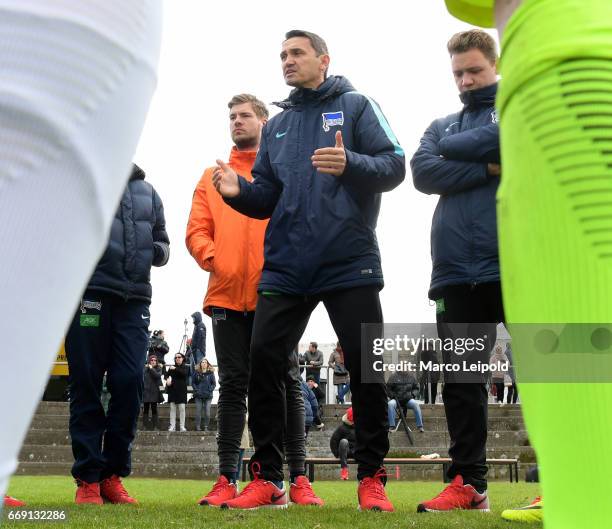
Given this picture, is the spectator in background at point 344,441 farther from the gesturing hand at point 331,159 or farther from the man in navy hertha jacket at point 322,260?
the gesturing hand at point 331,159

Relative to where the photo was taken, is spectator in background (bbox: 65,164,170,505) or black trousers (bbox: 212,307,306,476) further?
black trousers (bbox: 212,307,306,476)

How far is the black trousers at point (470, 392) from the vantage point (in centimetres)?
430

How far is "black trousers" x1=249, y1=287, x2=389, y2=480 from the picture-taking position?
173 inches

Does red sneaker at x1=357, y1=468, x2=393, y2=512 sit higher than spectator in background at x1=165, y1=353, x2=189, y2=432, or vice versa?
spectator in background at x1=165, y1=353, x2=189, y2=432

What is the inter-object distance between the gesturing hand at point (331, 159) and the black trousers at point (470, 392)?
85 cm

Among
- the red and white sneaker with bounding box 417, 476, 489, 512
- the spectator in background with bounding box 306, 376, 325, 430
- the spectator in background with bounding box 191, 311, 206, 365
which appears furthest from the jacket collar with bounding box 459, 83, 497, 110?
the spectator in background with bounding box 191, 311, 206, 365

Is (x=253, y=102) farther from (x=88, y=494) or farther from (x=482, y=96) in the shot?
(x=88, y=494)

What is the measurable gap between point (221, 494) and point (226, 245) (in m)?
1.63

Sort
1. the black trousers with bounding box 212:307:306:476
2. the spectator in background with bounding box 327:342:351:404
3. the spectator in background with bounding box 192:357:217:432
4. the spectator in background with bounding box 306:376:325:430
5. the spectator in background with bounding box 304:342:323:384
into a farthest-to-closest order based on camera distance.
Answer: the spectator in background with bounding box 327:342:351:404 → the spectator in background with bounding box 304:342:323:384 → the spectator in background with bounding box 192:357:217:432 → the spectator in background with bounding box 306:376:325:430 → the black trousers with bounding box 212:307:306:476

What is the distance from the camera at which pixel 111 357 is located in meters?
5.27

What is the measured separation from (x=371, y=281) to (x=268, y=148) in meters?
1.07

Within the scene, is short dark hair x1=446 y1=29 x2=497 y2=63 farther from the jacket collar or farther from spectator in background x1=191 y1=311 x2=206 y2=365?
spectator in background x1=191 y1=311 x2=206 y2=365

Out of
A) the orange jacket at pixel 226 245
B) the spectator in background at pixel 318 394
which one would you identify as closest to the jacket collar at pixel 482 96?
the orange jacket at pixel 226 245

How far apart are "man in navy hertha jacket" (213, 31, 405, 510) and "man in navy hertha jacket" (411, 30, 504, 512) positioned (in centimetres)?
28
